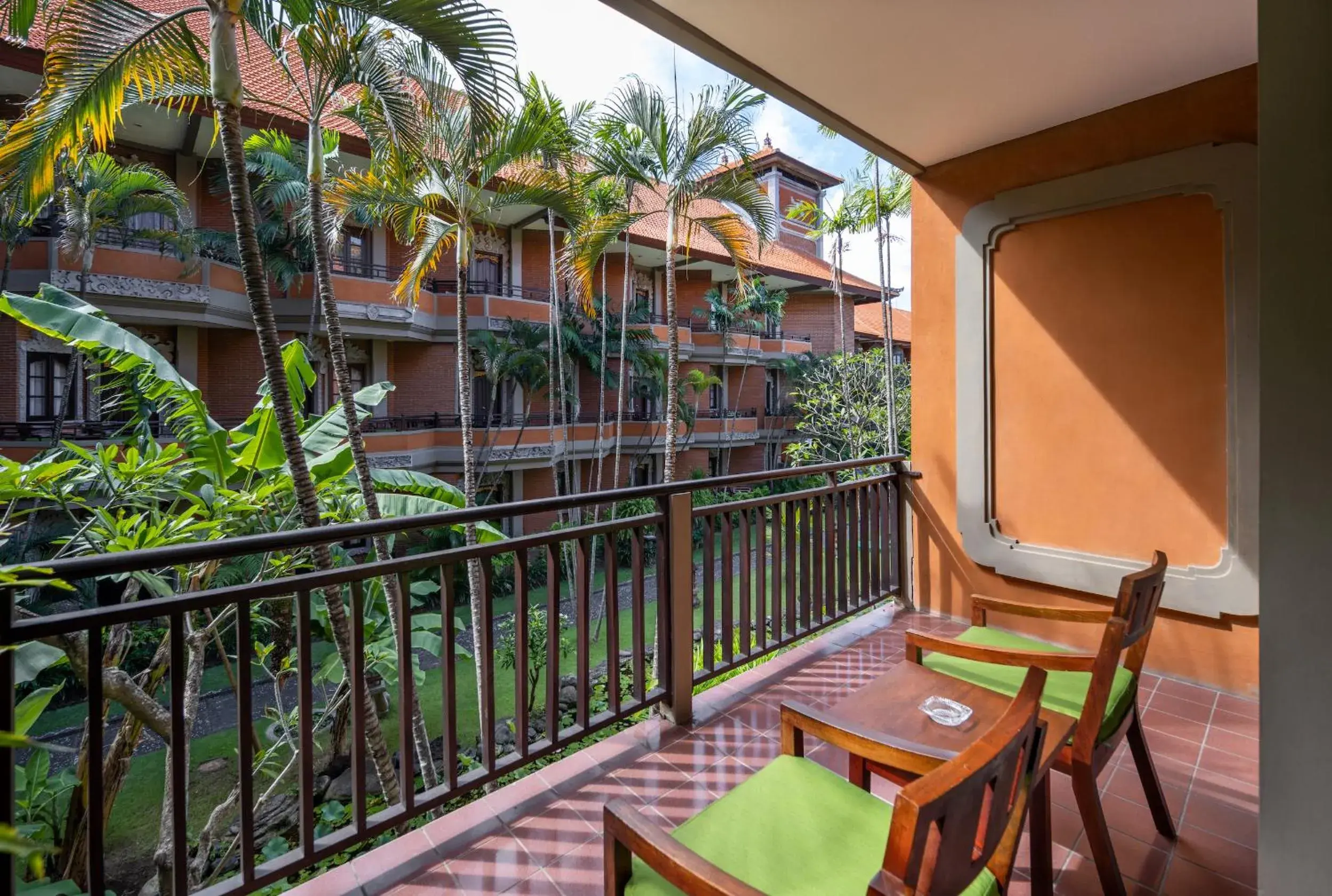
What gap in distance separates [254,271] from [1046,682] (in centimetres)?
441

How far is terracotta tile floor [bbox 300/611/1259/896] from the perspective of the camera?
5.94 ft

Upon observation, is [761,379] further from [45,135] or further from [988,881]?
[988,881]

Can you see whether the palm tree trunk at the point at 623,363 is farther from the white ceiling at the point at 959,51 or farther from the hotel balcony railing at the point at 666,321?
the white ceiling at the point at 959,51

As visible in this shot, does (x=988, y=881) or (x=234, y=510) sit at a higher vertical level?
(x=234, y=510)

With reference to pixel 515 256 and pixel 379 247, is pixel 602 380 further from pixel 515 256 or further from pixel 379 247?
pixel 379 247

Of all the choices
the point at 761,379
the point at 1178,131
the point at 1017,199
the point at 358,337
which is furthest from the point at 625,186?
the point at 761,379

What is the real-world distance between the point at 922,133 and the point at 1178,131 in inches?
45.8

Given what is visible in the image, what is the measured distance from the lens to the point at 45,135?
127 inches

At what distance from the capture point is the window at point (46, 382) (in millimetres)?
9633

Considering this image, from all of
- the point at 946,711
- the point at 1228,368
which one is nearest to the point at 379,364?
the point at 1228,368

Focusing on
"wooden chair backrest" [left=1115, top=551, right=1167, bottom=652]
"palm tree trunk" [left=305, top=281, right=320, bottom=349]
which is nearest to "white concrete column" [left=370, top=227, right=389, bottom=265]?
"palm tree trunk" [left=305, top=281, right=320, bottom=349]

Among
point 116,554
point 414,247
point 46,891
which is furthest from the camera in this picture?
point 414,247

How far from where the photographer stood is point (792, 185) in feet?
69.9

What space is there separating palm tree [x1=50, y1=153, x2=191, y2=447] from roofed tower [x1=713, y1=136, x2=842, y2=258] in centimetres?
1464
